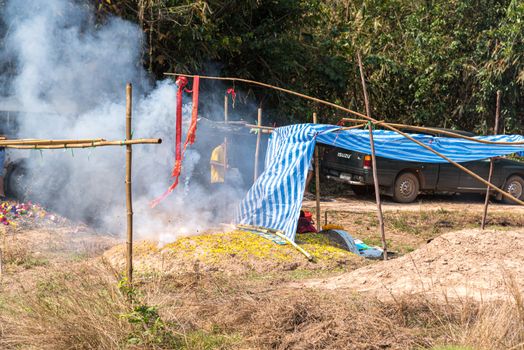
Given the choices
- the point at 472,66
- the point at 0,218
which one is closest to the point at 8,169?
the point at 0,218

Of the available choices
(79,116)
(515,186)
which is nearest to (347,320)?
(79,116)

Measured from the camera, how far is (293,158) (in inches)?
Answer: 396

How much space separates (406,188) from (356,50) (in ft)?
11.5

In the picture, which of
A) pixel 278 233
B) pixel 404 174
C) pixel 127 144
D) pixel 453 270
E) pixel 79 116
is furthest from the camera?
pixel 404 174

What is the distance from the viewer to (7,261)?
8820mm

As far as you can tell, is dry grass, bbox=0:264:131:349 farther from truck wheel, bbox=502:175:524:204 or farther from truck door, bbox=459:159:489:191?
truck wheel, bbox=502:175:524:204

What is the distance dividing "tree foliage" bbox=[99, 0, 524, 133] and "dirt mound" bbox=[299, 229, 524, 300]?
7506 mm

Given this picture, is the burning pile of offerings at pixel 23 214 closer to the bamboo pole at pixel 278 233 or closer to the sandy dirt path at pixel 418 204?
the bamboo pole at pixel 278 233

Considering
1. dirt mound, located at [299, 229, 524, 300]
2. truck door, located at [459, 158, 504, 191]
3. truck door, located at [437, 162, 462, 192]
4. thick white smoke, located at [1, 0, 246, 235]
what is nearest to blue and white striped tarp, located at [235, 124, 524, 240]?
thick white smoke, located at [1, 0, 246, 235]

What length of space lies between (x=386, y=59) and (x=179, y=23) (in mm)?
8133

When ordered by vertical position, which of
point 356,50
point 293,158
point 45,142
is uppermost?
point 356,50

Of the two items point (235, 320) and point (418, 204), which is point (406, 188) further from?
point (235, 320)

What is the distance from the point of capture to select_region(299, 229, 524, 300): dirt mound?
662cm

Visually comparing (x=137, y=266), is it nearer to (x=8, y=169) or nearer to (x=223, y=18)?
(x=8, y=169)
